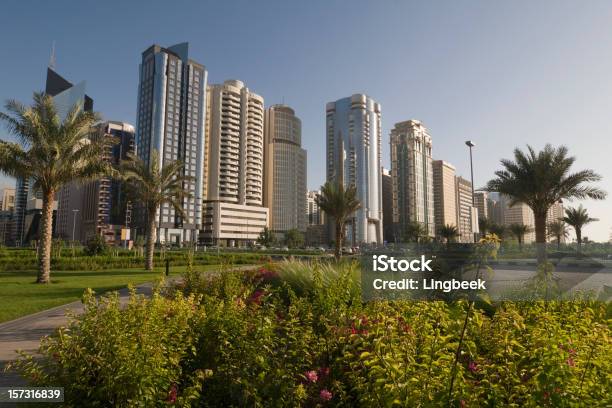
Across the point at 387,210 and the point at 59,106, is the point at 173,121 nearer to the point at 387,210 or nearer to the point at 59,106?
the point at 59,106

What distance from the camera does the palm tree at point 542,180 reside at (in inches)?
878

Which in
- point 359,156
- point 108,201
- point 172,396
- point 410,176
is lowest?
point 172,396

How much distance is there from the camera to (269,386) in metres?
3.69

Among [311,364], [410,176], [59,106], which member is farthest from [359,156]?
[311,364]

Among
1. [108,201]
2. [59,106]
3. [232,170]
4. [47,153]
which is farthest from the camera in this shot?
[59,106]

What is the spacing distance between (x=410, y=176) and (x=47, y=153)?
140190 millimetres

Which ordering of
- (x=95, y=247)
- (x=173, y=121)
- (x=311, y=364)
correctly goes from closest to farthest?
(x=311, y=364)
(x=95, y=247)
(x=173, y=121)

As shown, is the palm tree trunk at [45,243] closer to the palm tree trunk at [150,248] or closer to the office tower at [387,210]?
the palm tree trunk at [150,248]

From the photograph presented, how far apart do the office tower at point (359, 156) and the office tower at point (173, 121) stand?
53.3 meters

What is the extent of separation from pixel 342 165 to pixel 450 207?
7180 cm

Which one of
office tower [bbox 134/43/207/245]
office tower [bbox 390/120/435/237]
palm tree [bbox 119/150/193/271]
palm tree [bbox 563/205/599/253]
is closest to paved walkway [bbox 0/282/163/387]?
palm tree [bbox 119/150/193/271]

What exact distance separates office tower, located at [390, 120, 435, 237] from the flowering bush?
144 meters

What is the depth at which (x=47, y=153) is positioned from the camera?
709 inches

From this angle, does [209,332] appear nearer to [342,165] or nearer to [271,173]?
[342,165]
